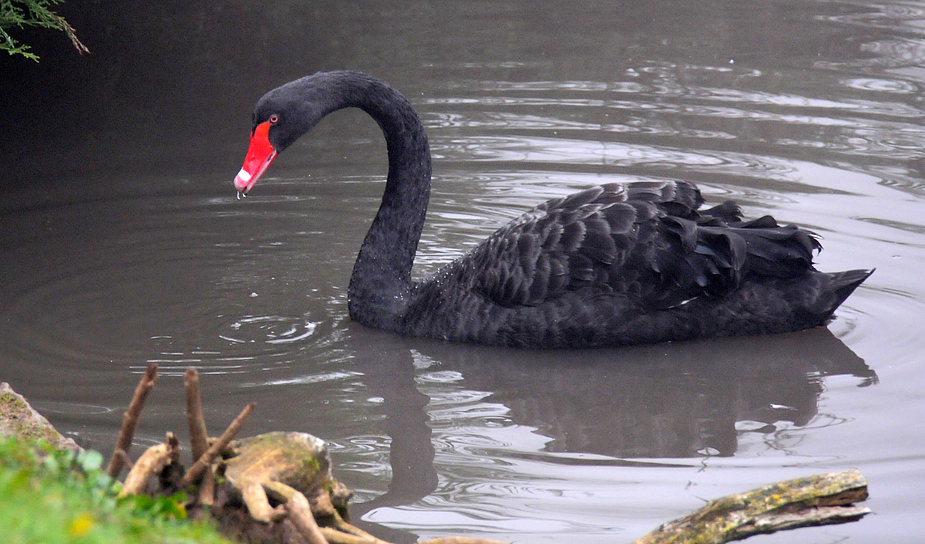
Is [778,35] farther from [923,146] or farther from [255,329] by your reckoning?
[255,329]

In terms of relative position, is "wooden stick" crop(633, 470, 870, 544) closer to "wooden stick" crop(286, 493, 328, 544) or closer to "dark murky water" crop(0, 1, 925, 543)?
"dark murky water" crop(0, 1, 925, 543)

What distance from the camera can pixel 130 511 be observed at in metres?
2.41

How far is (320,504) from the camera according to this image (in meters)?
2.95

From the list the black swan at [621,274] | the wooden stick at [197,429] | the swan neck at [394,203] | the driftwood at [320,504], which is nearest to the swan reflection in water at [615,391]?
the black swan at [621,274]

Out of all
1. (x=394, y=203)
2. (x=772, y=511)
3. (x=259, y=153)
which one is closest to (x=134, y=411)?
(x=772, y=511)

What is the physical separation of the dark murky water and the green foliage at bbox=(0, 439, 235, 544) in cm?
127

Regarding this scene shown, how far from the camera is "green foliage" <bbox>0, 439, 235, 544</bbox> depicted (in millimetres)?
1973

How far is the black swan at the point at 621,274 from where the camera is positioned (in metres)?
5.08

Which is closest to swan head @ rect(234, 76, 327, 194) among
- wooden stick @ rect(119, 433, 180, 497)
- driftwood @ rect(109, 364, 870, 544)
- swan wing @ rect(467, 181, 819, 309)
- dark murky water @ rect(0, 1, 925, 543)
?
dark murky water @ rect(0, 1, 925, 543)

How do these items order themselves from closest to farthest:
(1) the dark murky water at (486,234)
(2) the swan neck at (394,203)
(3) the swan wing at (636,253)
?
1. (1) the dark murky water at (486,234)
2. (3) the swan wing at (636,253)
3. (2) the swan neck at (394,203)

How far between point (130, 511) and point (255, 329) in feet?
10.1

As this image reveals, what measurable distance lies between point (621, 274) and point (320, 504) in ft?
8.29

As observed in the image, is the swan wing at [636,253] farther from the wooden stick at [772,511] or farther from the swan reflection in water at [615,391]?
the wooden stick at [772,511]

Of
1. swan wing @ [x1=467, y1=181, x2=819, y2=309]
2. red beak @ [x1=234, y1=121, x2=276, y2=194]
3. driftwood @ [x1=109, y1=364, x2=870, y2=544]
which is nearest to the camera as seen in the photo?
driftwood @ [x1=109, y1=364, x2=870, y2=544]
